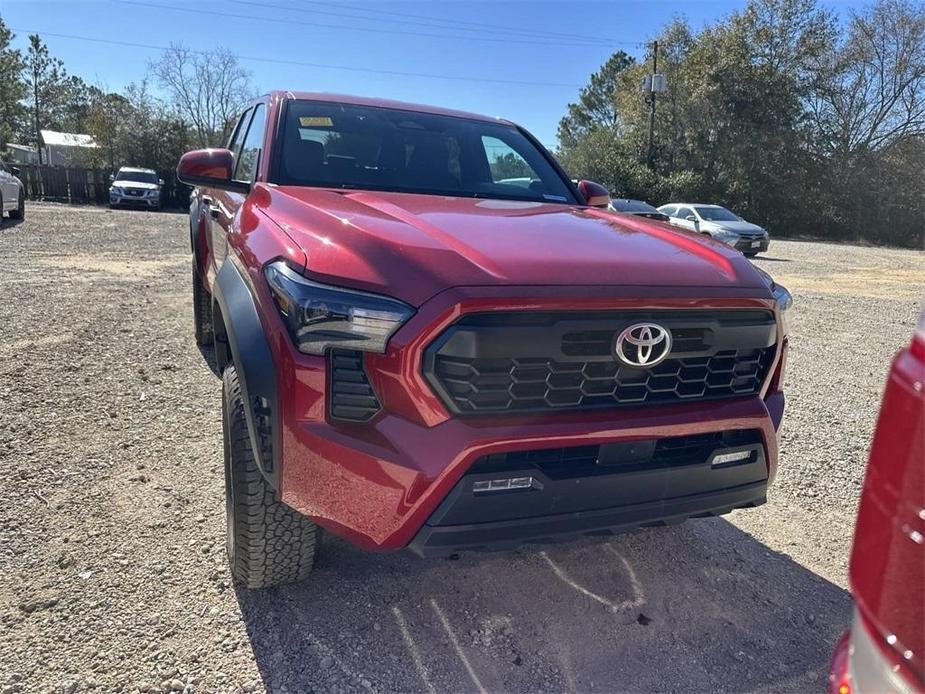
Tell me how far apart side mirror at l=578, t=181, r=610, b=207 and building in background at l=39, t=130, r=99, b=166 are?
1416 inches

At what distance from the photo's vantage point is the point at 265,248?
2.33 metres

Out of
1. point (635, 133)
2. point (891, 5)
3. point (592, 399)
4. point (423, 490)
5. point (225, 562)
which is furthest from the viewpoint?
point (635, 133)

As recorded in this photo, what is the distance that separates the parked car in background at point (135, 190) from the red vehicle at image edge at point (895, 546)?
28456 millimetres

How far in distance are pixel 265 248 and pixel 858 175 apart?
1513 inches

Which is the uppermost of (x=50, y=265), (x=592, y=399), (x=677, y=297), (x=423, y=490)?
(x=677, y=297)

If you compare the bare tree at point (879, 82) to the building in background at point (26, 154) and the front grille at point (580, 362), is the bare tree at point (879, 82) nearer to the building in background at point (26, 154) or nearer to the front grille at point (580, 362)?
the front grille at point (580, 362)

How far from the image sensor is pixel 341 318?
1.92 metres

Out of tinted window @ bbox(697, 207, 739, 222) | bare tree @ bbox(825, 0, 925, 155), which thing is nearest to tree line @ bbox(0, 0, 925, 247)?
bare tree @ bbox(825, 0, 925, 155)

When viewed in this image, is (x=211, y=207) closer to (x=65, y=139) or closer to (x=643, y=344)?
(x=643, y=344)

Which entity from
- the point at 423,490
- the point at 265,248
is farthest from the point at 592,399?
the point at 265,248

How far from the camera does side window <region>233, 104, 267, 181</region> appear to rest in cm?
354

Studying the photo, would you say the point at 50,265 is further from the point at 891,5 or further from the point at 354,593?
the point at 891,5

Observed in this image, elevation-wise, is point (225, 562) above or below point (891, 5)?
below

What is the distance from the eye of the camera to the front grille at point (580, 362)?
75.1 inches
